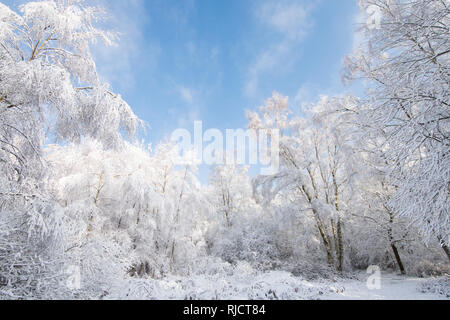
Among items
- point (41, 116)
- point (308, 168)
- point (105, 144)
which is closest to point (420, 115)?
point (105, 144)

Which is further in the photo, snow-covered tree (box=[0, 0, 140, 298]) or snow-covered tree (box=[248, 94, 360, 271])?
snow-covered tree (box=[248, 94, 360, 271])

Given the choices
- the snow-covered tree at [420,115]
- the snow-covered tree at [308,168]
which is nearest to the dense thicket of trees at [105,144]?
the snow-covered tree at [420,115]

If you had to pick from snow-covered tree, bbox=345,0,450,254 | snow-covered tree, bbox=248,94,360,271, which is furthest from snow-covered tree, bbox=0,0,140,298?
snow-covered tree, bbox=248,94,360,271

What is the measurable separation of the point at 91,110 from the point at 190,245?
10118 mm

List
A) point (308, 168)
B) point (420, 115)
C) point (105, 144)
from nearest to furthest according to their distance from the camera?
point (420, 115) → point (105, 144) → point (308, 168)

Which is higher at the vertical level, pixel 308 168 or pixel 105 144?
pixel 308 168

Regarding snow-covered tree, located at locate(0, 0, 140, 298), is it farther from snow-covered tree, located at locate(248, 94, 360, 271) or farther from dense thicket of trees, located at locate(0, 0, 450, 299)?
snow-covered tree, located at locate(248, 94, 360, 271)

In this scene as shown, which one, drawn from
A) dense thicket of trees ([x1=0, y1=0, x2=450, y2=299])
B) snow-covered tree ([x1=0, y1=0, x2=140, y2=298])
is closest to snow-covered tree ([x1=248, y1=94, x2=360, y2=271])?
dense thicket of trees ([x1=0, y1=0, x2=450, y2=299])

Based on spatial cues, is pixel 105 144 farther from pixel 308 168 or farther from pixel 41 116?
pixel 308 168

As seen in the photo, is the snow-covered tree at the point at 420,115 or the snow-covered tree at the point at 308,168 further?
the snow-covered tree at the point at 308,168

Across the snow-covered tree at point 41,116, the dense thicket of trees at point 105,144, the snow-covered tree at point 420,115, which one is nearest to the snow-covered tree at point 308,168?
the dense thicket of trees at point 105,144

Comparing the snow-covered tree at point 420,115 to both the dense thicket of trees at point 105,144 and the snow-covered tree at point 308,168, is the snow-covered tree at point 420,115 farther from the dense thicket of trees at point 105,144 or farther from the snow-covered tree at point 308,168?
the snow-covered tree at point 308,168
